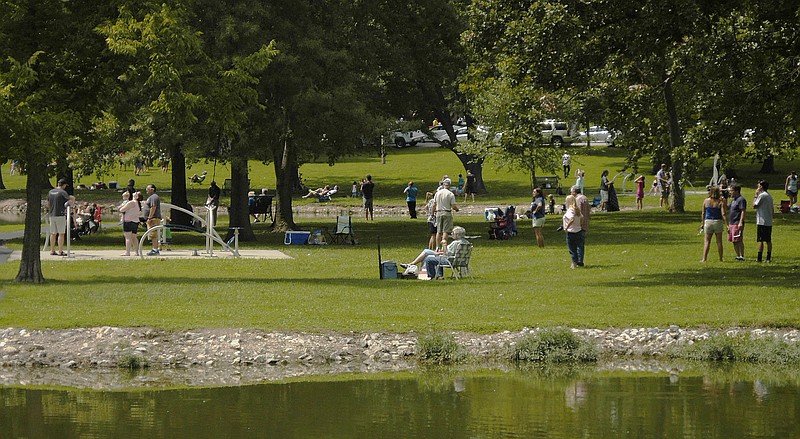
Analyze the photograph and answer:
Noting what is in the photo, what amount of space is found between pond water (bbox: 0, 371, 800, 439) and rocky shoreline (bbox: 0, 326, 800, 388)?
3.19 ft

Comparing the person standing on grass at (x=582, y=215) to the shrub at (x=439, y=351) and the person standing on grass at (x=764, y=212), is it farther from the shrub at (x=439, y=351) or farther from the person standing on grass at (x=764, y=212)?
the shrub at (x=439, y=351)

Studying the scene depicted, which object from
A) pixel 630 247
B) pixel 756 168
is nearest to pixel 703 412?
pixel 630 247

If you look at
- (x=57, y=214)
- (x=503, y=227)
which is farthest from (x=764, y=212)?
(x=57, y=214)

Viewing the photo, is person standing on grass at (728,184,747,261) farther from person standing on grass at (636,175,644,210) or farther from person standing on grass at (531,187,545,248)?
person standing on grass at (636,175,644,210)

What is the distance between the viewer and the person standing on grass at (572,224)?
2506 centimetres

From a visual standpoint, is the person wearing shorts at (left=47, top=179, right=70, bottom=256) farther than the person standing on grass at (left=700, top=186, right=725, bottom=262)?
Yes

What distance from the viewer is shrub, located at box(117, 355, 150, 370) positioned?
16828 millimetres

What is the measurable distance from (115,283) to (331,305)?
17.1 ft

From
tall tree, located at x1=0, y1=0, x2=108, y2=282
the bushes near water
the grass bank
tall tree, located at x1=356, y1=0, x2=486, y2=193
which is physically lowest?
the bushes near water

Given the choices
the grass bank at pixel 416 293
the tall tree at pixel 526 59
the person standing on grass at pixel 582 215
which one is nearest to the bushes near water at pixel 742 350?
the grass bank at pixel 416 293

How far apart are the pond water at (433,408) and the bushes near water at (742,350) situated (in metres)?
1.17

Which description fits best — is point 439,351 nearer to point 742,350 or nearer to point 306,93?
point 742,350

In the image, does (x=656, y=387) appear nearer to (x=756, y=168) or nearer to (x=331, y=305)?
(x=331, y=305)

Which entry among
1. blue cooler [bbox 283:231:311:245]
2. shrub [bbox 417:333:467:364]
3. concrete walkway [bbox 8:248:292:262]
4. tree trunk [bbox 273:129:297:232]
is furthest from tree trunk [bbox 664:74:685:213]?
shrub [bbox 417:333:467:364]
